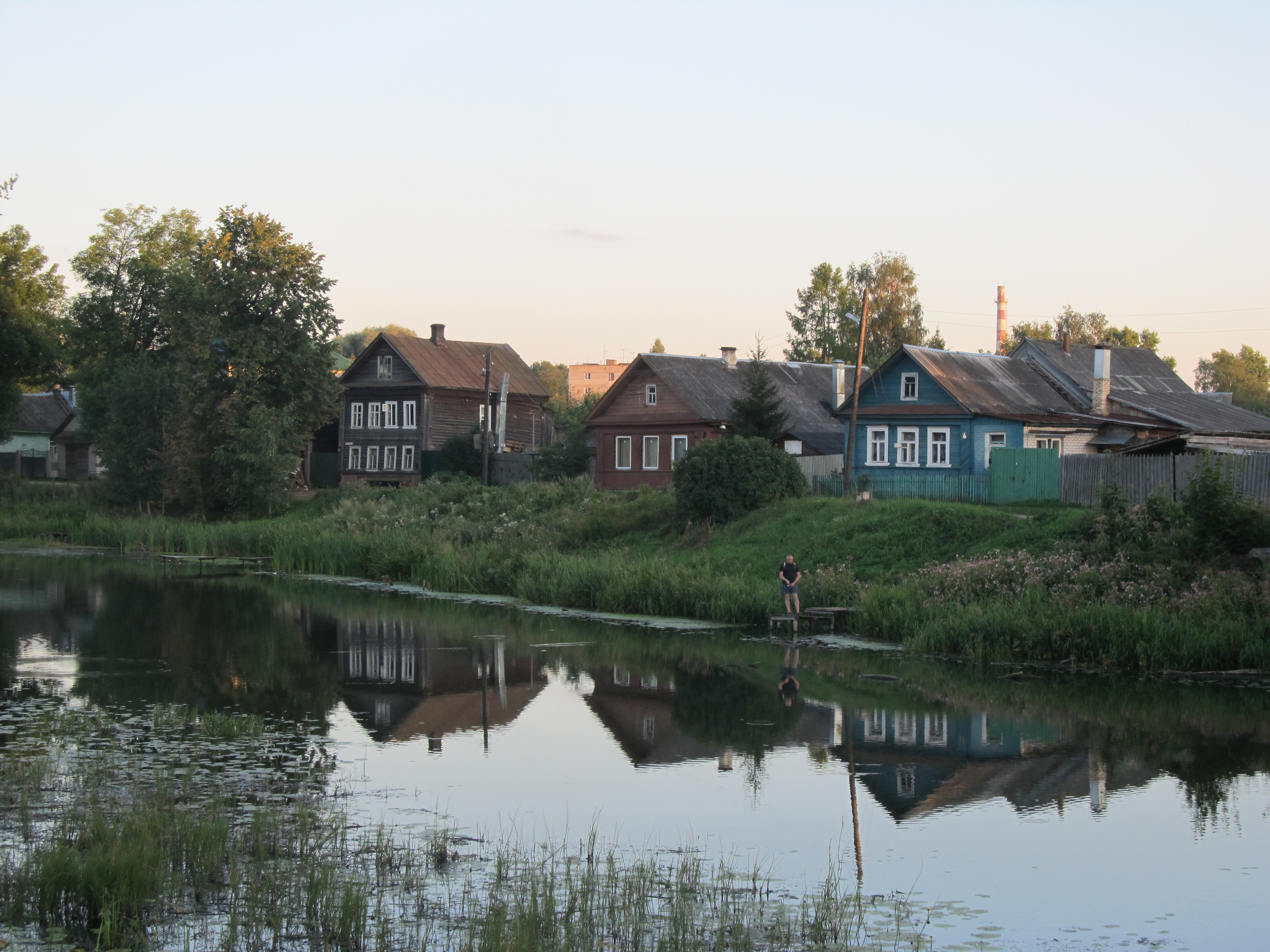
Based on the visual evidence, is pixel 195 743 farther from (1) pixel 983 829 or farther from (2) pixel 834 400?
(2) pixel 834 400

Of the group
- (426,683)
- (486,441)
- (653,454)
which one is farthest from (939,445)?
(426,683)

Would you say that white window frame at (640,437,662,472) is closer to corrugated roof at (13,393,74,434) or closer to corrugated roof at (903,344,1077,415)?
corrugated roof at (903,344,1077,415)

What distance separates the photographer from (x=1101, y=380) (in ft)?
152

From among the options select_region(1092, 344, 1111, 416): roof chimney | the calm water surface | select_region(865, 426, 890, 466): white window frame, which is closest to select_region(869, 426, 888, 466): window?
select_region(865, 426, 890, 466): white window frame

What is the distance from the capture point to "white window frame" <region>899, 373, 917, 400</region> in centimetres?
4597

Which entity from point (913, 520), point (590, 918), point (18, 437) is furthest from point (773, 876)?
point (18, 437)

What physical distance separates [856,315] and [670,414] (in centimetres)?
2257

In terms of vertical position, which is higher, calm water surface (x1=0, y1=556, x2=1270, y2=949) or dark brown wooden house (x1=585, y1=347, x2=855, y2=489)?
dark brown wooden house (x1=585, y1=347, x2=855, y2=489)

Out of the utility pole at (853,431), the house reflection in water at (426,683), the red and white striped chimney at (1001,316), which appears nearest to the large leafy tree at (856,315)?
the red and white striped chimney at (1001,316)

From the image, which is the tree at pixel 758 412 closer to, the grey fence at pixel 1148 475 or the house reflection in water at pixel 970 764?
the grey fence at pixel 1148 475

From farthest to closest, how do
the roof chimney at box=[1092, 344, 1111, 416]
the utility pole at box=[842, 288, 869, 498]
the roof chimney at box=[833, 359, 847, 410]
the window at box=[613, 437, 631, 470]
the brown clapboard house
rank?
the brown clapboard house < the window at box=[613, 437, 631, 470] < the roof chimney at box=[833, 359, 847, 410] < the roof chimney at box=[1092, 344, 1111, 416] < the utility pole at box=[842, 288, 869, 498]

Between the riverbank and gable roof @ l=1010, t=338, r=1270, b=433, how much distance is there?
46.3 ft

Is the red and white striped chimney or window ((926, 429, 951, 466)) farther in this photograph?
the red and white striped chimney

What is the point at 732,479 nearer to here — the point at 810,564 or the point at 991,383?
the point at 810,564
